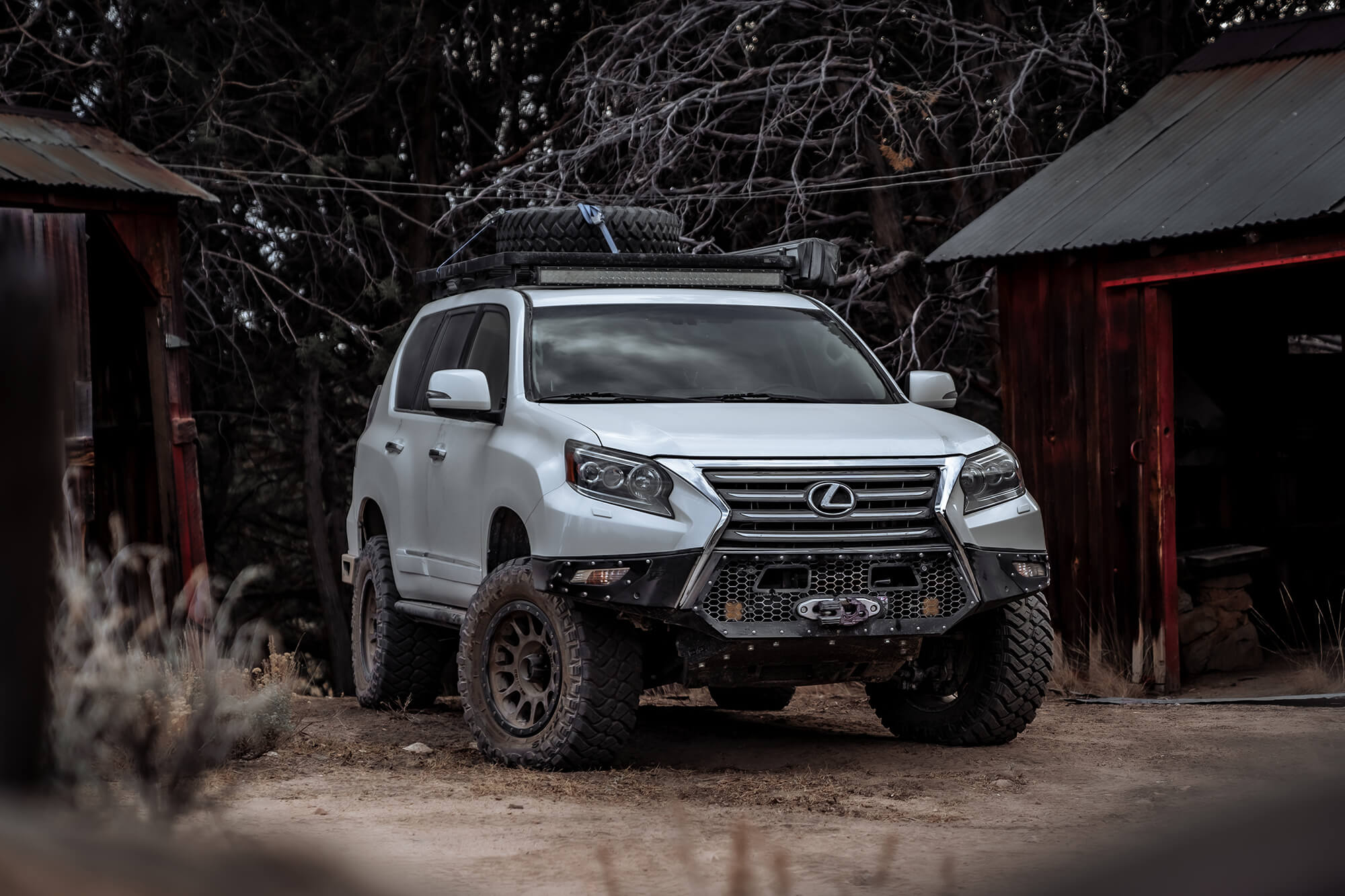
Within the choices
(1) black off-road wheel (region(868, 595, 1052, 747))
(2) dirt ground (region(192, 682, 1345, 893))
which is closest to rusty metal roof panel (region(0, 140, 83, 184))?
(2) dirt ground (region(192, 682, 1345, 893))

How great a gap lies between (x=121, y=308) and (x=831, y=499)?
35.3 ft

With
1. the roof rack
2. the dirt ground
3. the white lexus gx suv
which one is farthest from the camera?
the roof rack

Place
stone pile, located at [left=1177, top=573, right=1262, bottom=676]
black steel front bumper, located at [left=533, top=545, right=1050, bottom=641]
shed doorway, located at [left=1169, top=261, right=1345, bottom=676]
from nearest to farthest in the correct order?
black steel front bumper, located at [left=533, top=545, right=1050, bottom=641]
stone pile, located at [left=1177, top=573, right=1262, bottom=676]
shed doorway, located at [left=1169, top=261, right=1345, bottom=676]

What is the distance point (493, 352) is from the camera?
27.1ft

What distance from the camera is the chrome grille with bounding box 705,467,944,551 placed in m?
6.65

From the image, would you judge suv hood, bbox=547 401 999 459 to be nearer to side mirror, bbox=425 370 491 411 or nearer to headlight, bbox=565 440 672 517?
headlight, bbox=565 440 672 517

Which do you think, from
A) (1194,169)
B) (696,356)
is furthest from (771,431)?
(1194,169)

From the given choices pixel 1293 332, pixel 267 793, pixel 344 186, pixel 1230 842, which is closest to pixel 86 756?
pixel 267 793

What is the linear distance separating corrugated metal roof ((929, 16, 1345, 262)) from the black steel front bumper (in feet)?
13.5

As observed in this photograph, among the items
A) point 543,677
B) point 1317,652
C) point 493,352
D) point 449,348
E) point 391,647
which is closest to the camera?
point 543,677

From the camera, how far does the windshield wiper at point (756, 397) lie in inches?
303

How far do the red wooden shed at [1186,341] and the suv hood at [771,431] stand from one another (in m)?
3.74

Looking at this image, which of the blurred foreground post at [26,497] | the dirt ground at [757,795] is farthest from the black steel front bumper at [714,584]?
the blurred foreground post at [26,497]

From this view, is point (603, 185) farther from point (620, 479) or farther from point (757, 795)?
point (757, 795)
